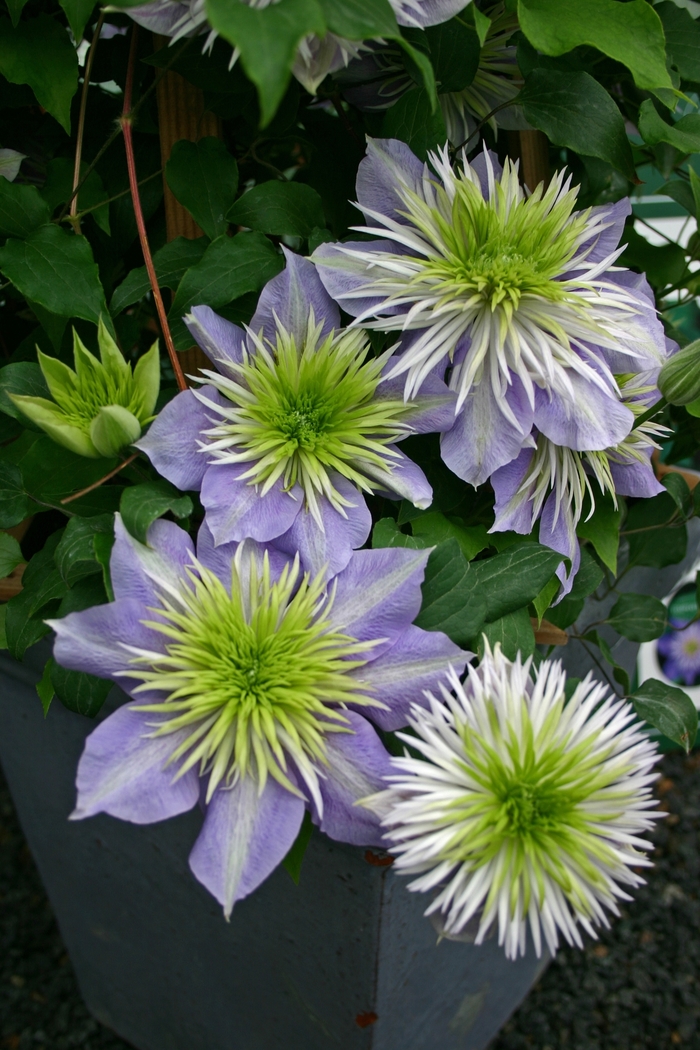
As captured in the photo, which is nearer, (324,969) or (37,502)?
(37,502)

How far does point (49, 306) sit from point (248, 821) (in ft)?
0.93

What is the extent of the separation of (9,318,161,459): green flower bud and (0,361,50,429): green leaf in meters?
0.05

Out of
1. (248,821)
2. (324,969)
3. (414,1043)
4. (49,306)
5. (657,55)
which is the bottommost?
(414,1043)

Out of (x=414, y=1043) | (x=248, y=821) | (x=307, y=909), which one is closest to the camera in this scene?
(x=248, y=821)

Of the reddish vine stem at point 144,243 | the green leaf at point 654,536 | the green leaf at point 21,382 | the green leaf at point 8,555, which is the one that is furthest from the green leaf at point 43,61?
the green leaf at point 654,536

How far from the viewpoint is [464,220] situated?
1.40 feet

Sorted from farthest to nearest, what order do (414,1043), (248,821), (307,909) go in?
(414,1043) → (307,909) → (248,821)

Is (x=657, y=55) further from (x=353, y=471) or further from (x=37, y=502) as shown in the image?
(x=37, y=502)

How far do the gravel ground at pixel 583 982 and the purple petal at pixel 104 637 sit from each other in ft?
2.90

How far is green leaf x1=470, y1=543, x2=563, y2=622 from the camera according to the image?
440mm

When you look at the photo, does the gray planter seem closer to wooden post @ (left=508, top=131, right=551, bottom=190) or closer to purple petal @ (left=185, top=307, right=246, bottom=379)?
purple petal @ (left=185, top=307, right=246, bottom=379)

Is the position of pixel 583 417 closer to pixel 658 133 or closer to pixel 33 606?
pixel 658 133

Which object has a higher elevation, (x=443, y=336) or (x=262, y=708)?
(x=443, y=336)

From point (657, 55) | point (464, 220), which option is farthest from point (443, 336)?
point (657, 55)
